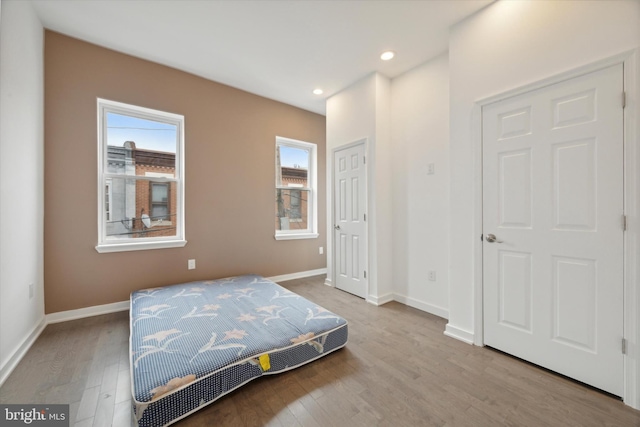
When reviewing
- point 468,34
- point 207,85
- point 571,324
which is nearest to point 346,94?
point 468,34

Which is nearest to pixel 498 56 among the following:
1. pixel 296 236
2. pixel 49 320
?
pixel 296 236

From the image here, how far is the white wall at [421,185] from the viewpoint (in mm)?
2768

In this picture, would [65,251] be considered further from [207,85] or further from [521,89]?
[521,89]

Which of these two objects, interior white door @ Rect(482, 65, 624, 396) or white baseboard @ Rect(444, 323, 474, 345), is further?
white baseboard @ Rect(444, 323, 474, 345)

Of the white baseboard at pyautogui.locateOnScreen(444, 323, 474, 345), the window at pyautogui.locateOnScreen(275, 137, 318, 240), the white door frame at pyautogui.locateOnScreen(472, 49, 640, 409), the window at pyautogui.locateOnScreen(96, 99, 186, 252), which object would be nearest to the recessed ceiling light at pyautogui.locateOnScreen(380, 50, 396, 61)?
the white door frame at pyautogui.locateOnScreen(472, 49, 640, 409)

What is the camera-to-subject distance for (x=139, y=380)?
4.61 feet

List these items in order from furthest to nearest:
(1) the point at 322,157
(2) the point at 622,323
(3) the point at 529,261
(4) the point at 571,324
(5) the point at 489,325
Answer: (1) the point at 322,157 < (5) the point at 489,325 < (3) the point at 529,261 < (4) the point at 571,324 < (2) the point at 622,323

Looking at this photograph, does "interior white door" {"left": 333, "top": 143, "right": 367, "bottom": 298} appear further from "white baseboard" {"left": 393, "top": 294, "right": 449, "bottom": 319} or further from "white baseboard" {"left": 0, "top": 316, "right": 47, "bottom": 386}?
"white baseboard" {"left": 0, "top": 316, "right": 47, "bottom": 386}

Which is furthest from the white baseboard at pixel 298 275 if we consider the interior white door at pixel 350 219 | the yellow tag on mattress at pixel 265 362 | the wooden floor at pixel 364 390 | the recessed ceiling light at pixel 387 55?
the recessed ceiling light at pixel 387 55

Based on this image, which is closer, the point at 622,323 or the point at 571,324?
the point at 622,323

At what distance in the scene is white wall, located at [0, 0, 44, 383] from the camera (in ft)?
5.80

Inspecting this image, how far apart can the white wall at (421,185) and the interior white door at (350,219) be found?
41 cm

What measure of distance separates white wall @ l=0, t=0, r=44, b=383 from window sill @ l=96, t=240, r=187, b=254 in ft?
1.55

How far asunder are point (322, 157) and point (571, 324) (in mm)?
3768
